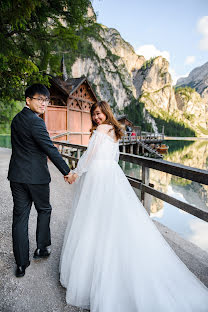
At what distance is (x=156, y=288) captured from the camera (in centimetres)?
150

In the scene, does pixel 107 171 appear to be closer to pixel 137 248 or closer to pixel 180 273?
pixel 137 248

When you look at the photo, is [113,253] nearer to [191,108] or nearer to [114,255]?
[114,255]

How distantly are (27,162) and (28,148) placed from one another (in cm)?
15

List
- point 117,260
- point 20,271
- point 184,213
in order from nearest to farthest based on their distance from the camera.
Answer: point 117,260
point 20,271
point 184,213

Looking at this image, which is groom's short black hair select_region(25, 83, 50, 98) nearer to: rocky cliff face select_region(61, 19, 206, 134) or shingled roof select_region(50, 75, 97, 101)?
shingled roof select_region(50, 75, 97, 101)

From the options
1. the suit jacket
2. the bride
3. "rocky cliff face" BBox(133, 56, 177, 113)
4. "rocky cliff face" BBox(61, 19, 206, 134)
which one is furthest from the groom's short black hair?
"rocky cliff face" BBox(133, 56, 177, 113)

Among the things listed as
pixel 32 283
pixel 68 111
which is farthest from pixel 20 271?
pixel 68 111

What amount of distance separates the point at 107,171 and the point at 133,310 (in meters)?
1.18

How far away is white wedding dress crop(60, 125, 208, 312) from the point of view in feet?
4.94

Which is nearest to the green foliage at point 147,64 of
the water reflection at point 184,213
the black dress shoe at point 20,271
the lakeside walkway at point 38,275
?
the water reflection at point 184,213

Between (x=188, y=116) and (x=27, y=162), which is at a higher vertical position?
(x=188, y=116)

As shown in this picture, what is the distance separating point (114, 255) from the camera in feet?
5.40

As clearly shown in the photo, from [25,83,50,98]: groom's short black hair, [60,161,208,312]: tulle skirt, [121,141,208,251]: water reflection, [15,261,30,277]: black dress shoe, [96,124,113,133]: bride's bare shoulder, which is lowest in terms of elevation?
[121,141,208,251]: water reflection

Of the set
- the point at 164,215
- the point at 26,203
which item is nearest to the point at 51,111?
the point at 164,215
